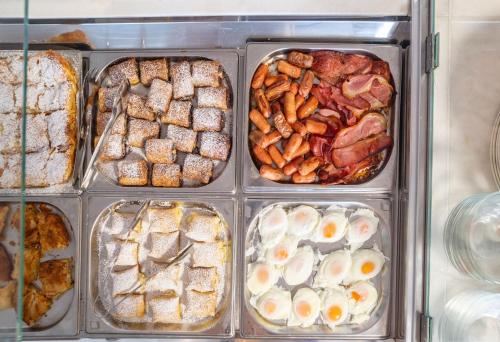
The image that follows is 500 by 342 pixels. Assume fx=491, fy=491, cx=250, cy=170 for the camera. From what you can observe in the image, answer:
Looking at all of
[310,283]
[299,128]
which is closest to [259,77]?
[299,128]

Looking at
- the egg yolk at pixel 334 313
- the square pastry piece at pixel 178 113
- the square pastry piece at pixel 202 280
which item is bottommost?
the egg yolk at pixel 334 313

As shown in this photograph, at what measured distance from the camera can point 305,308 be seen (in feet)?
4.50

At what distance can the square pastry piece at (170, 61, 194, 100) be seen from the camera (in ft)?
4.66

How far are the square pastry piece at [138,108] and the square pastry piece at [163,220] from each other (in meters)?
0.27

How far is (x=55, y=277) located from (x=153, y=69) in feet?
2.15

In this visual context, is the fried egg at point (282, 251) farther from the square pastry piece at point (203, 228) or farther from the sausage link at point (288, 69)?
the sausage link at point (288, 69)

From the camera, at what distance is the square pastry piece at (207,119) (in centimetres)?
141

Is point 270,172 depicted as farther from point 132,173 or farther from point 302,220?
point 132,173

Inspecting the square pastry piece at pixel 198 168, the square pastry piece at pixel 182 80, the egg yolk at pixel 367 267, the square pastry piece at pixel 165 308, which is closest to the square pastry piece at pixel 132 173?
the square pastry piece at pixel 198 168

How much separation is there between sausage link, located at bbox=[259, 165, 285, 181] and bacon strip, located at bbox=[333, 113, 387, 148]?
0.18 metres

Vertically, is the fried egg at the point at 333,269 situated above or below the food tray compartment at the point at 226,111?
below

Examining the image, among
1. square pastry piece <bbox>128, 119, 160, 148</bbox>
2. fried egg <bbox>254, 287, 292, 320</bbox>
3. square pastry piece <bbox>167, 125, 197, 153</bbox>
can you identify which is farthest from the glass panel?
square pastry piece <bbox>128, 119, 160, 148</bbox>

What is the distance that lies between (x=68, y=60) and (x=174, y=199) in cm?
51

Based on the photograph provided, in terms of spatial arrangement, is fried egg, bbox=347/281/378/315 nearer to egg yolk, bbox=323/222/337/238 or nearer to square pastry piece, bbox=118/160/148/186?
egg yolk, bbox=323/222/337/238
